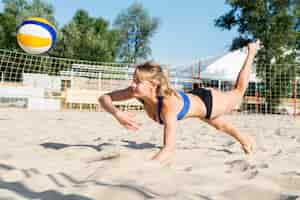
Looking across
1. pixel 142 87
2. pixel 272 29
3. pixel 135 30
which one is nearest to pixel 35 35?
pixel 142 87

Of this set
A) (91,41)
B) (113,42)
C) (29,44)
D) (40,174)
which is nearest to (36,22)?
(29,44)

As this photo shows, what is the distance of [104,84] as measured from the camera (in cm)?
1362

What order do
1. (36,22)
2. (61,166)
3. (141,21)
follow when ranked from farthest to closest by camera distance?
(141,21), (36,22), (61,166)

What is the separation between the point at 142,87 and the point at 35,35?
3.56m

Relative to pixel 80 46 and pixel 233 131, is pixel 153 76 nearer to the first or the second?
pixel 233 131

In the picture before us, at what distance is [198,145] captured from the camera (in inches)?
132

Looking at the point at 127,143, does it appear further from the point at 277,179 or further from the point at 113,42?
the point at 113,42

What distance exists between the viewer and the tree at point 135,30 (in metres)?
34.0

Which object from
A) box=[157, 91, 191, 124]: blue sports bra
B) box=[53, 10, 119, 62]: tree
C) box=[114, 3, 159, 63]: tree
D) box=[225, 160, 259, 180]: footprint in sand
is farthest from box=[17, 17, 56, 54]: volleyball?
box=[114, 3, 159, 63]: tree

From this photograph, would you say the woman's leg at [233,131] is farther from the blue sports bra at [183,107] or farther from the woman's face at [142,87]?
the woman's face at [142,87]

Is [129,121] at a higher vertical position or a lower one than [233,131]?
higher

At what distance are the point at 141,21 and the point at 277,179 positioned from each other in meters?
33.9

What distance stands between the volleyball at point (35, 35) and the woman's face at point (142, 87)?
137 inches

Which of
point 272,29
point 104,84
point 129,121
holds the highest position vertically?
point 272,29
